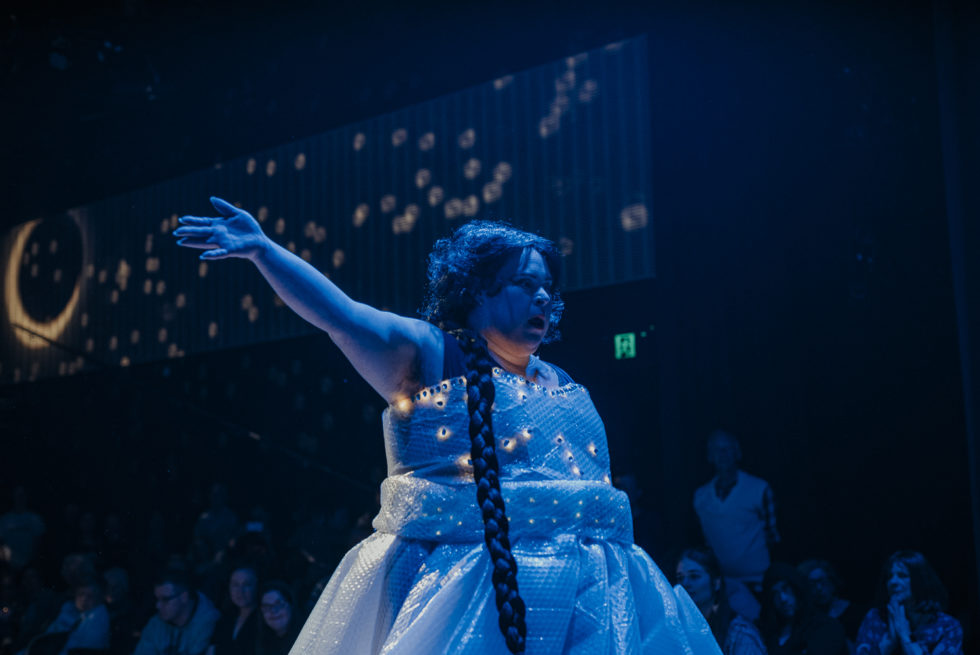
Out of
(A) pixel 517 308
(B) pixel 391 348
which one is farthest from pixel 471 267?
(B) pixel 391 348

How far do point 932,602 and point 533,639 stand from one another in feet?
7.87

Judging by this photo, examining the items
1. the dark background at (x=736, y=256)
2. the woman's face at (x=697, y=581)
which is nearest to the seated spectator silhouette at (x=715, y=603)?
the woman's face at (x=697, y=581)

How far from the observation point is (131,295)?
7293 millimetres

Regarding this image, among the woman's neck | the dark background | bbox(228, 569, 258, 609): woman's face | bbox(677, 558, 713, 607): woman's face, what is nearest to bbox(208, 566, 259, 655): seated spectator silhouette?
bbox(228, 569, 258, 609): woman's face

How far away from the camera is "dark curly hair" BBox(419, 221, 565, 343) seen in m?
1.64

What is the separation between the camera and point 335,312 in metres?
1.39

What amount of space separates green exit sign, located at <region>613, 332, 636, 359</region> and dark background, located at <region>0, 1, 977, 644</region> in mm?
51

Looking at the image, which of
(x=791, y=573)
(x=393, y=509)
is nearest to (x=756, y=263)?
(x=791, y=573)

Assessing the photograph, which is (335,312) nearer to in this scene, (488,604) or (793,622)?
(488,604)

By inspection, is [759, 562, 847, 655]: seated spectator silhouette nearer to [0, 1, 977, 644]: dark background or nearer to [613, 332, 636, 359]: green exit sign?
[0, 1, 977, 644]: dark background

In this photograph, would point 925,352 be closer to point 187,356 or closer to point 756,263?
point 756,263

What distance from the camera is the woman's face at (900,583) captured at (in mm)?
3260

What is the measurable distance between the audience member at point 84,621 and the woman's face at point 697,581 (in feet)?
9.37

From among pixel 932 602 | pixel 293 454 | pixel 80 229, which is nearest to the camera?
pixel 932 602
